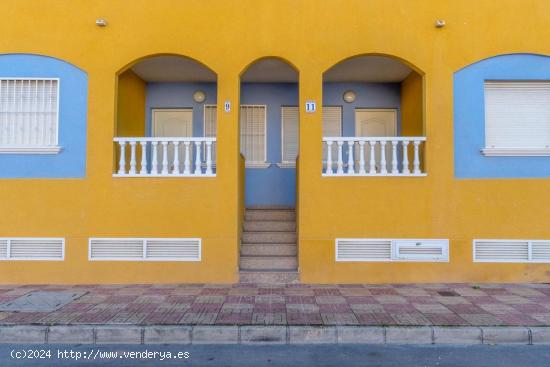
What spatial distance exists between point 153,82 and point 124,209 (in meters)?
3.56

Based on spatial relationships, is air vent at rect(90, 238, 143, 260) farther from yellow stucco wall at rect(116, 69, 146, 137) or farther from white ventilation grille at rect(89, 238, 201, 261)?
yellow stucco wall at rect(116, 69, 146, 137)

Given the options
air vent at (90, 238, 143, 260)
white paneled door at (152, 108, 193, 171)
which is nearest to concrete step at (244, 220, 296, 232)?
air vent at (90, 238, 143, 260)

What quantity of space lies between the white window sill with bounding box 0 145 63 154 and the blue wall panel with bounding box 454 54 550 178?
22.7 ft

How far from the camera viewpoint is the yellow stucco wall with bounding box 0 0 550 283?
6.54 metres

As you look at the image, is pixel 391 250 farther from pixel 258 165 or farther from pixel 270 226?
pixel 258 165

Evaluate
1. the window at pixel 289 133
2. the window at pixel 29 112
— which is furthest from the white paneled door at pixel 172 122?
the window at pixel 29 112

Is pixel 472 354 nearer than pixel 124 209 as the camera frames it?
Yes

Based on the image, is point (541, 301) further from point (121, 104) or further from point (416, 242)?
point (121, 104)

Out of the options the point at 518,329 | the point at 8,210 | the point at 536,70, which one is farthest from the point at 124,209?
the point at 536,70

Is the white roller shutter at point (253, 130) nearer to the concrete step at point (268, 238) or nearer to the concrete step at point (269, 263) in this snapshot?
the concrete step at point (268, 238)

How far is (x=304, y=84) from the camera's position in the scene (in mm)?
6668

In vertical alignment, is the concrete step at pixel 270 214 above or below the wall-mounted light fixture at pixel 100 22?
below

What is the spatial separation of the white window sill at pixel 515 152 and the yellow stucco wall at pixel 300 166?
0.46 metres

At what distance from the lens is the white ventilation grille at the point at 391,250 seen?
6.52 m
